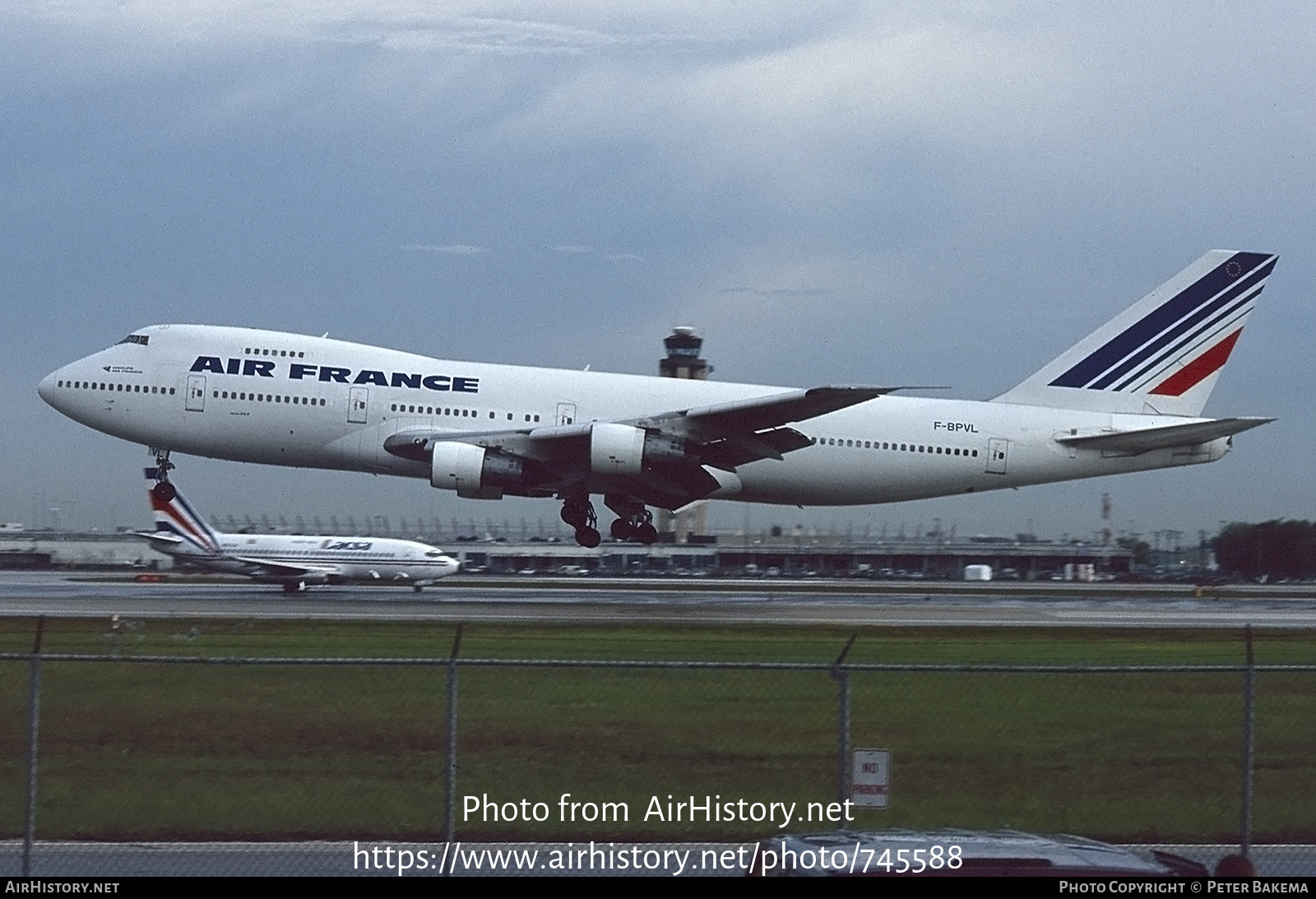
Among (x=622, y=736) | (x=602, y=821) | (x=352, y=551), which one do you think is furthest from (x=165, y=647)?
(x=352, y=551)

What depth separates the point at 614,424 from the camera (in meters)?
36.1

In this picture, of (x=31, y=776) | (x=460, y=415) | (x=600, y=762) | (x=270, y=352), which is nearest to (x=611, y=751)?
(x=600, y=762)

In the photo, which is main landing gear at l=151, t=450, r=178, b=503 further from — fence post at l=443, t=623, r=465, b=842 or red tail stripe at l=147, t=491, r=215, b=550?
fence post at l=443, t=623, r=465, b=842

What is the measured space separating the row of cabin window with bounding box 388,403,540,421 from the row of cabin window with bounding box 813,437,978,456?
23.4 feet

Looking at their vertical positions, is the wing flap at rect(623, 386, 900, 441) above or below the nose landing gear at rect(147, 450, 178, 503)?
above

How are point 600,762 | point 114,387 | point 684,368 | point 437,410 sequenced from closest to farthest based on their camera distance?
point 600,762
point 437,410
point 114,387
point 684,368

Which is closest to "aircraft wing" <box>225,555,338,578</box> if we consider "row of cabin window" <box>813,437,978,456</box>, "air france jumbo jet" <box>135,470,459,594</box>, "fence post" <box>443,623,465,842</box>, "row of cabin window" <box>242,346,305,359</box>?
"air france jumbo jet" <box>135,470,459,594</box>

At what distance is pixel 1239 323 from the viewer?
140 feet

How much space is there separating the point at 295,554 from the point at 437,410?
40.4 feet

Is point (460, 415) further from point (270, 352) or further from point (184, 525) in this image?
point (184, 525)

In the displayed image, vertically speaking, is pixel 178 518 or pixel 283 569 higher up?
pixel 178 518

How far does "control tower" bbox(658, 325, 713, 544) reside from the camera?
97938 mm

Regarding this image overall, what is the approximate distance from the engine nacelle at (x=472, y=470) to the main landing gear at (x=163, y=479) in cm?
743

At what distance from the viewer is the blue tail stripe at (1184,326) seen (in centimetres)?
4109
